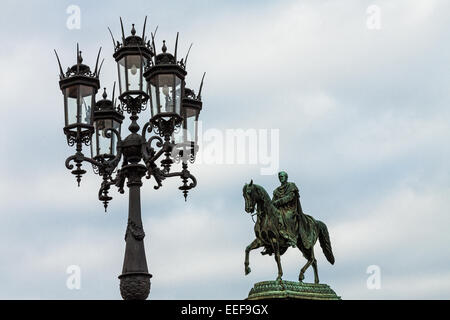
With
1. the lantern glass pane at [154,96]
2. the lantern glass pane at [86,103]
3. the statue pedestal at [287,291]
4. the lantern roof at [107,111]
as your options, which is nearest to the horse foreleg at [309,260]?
the statue pedestal at [287,291]

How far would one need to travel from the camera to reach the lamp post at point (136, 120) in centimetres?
1557

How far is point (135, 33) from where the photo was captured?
16656 millimetres

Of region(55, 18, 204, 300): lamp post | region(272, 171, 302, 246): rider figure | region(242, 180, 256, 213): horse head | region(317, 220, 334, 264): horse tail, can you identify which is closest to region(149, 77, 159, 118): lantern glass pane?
region(55, 18, 204, 300): lamp post

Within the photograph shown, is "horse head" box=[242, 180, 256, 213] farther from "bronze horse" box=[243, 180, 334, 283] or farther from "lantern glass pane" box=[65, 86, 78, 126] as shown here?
"lantern glass pane" box=[65, 86, 78, 126]

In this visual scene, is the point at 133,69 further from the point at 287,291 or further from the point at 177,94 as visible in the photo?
the point at 287,291

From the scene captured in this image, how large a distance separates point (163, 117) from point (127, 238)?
215 centimetres

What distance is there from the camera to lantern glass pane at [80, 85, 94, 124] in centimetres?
1614

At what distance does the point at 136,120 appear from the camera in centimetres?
1641
